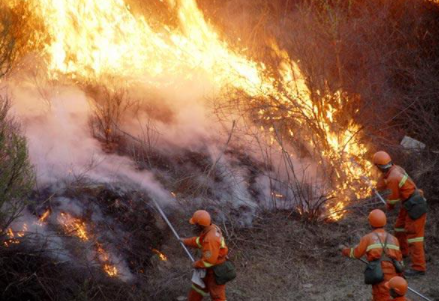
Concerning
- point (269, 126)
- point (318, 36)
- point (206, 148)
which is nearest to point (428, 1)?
point (318, 36)

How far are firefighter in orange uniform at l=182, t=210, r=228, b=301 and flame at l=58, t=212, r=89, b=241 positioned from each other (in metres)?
1.87

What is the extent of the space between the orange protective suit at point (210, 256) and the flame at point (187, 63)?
409 cm

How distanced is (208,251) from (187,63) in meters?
6.70

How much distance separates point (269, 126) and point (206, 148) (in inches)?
56.4

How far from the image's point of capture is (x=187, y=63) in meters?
13.2

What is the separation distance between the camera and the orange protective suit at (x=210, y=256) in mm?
7340

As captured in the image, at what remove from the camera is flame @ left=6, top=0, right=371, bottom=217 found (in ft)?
38.4

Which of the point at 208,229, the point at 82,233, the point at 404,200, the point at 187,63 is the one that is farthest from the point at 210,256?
the point at 187,63

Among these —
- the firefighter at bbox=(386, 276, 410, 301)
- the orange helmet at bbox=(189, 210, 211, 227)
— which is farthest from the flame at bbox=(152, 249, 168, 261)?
the firefighter at bbox=(386, 276, 410, 301)

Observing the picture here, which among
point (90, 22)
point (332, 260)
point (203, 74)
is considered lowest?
point (332, 260)

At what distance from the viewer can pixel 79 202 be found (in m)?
9.23

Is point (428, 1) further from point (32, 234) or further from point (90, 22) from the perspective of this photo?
point (32, 234)

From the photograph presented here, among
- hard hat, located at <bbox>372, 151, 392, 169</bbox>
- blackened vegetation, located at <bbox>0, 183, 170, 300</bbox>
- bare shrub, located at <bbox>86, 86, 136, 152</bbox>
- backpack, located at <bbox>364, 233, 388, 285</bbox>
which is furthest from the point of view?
bare shrub, located at <bbox>86, 86, 136, 152</bbox>

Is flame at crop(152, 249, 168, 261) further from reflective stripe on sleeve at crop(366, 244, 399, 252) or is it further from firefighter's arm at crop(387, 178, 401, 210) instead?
firefighter's arm at crop(387, 178, 401, 210)
